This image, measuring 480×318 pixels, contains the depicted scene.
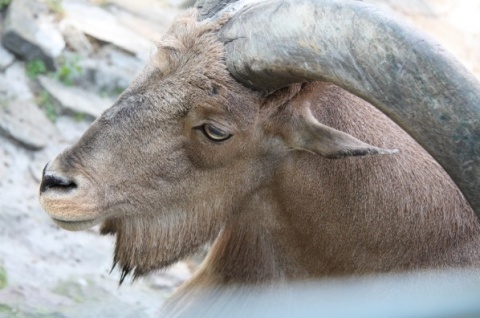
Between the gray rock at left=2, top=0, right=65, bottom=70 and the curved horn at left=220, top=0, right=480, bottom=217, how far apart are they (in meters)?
5.28

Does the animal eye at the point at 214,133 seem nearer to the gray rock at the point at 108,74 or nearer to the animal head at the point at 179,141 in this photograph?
the animal head at the point at 179,141

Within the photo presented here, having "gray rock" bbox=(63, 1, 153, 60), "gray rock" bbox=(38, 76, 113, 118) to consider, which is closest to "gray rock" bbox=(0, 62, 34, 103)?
"gray rock" bbox=(38, 76, 113, 118)

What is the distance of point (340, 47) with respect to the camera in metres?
3.88

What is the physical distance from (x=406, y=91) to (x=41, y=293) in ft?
13.2

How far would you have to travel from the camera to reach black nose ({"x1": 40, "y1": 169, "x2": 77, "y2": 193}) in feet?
14.5

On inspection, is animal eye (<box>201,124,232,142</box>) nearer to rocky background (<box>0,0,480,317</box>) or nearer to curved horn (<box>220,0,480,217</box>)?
curved horn (<box>220,0,480,217</box>)

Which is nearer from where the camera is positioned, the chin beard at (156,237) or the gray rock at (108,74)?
the chin beard at (156,237)

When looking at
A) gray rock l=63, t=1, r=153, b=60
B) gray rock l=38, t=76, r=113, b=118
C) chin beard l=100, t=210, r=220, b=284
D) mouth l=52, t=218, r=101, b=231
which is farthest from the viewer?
gray rock l=63, t=1, r=153, b=60

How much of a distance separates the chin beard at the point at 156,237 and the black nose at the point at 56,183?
0.36 metres

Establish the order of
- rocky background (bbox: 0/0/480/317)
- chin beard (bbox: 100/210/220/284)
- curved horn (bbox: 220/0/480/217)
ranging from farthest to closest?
rocky background (bbox: 0/0/480/317) < chin beard (bbox: 100/210/220/284) < curved horn (bbox: 220/0/480/217)

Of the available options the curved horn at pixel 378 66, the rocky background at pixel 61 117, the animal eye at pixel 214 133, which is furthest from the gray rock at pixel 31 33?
the curved horn at pixel 378 66

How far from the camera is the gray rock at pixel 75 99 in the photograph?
29.1ft

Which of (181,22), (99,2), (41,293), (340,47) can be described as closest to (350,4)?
(340,47)

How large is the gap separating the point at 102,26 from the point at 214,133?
19.4 feet
